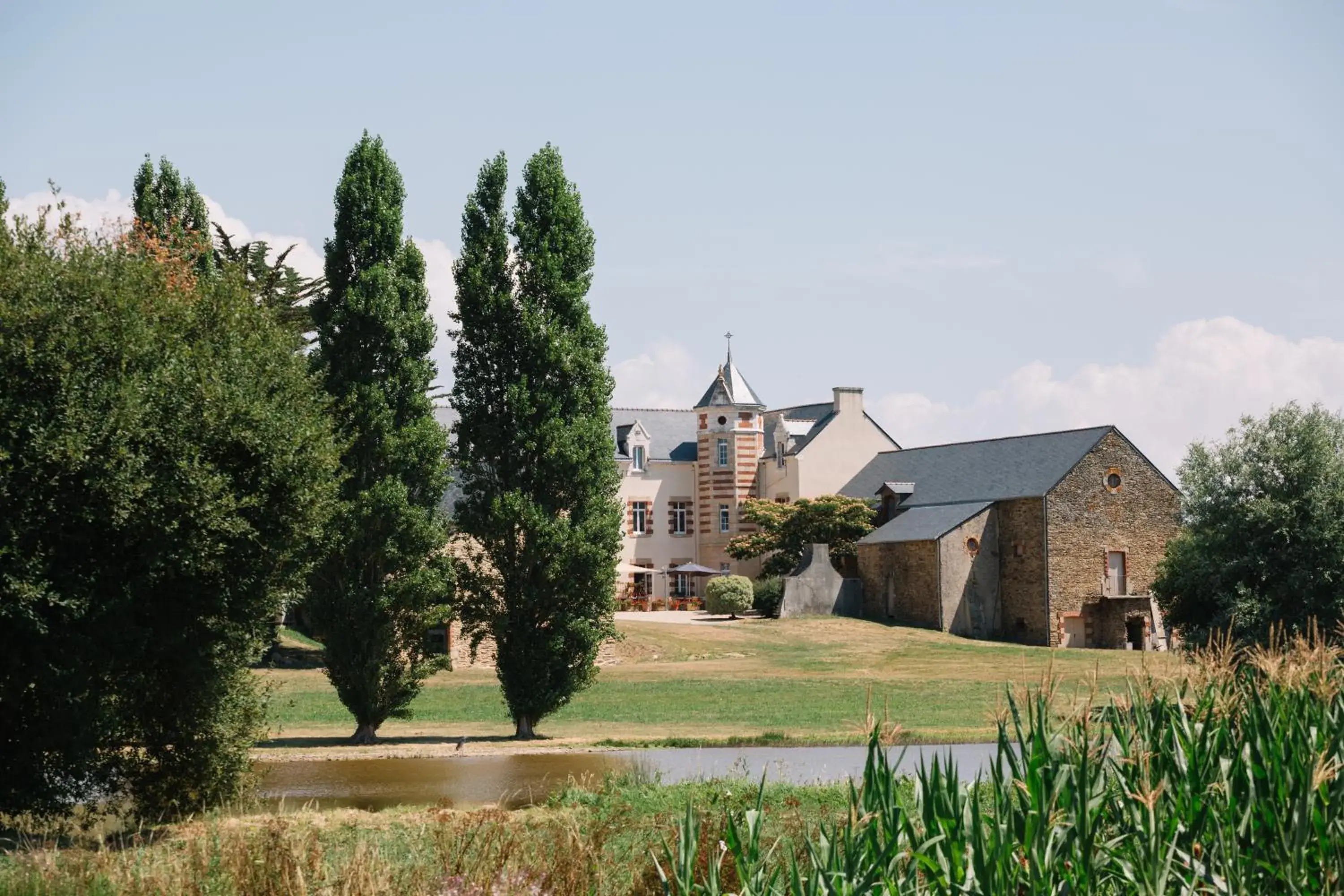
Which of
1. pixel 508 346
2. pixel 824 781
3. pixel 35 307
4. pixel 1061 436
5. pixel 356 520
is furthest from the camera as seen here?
pixel 1061 436

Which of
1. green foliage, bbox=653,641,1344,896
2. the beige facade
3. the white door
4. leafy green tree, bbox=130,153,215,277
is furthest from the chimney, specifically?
green foliage, bbox=653,641,1344,896

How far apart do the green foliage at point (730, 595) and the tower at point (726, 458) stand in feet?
37.5

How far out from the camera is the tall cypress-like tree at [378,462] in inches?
990

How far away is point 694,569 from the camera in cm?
6612

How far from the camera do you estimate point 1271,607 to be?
3281 cm

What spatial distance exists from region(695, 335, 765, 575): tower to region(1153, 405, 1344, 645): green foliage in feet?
114

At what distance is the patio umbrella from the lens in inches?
2598

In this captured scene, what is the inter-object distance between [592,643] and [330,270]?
822 cm

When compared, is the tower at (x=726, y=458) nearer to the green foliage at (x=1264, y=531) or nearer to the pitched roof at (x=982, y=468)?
the pitched roof at (x=982, y=468)

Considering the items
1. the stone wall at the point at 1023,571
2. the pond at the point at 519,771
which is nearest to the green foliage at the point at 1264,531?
the pond at the point at 519,771

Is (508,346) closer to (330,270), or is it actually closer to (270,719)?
(330,270)

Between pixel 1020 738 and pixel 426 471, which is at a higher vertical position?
pixel 426 471

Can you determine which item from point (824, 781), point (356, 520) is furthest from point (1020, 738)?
point (356, 520)

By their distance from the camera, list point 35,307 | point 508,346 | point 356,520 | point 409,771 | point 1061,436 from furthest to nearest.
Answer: point 1061,436 < point 508,346 < point 356,520 < point 409,771 < point 35,307
